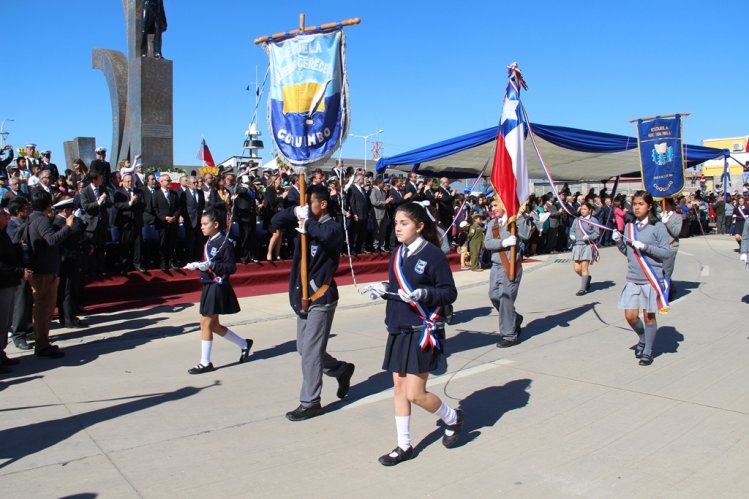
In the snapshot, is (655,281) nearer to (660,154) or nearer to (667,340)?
(667,340)

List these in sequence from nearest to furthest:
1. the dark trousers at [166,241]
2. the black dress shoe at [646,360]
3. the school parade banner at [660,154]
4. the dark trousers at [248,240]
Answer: the black dress shoe at [646,360]
the dark trousers at [166,241]
the dark trousers at [248,240]
the school parade banner at [660,154]

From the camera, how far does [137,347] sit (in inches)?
317

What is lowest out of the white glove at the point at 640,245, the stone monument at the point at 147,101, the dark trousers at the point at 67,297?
the dark trousers at the point at 67,297

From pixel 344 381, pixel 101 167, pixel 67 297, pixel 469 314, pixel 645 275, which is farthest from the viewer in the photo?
pixel 101 167

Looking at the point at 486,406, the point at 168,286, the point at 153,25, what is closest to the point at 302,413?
the point at 486,406

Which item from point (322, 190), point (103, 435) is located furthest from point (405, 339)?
point (103, 435)

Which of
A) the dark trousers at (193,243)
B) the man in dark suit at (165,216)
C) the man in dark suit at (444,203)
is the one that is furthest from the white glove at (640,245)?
the man in dark suit at (444,203)

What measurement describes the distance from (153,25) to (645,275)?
51.8 ft

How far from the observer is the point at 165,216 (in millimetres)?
11641

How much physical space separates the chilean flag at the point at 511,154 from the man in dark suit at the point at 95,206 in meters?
6.16

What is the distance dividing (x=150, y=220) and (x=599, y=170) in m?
11.9

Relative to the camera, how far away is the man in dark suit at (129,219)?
1106 centimetres

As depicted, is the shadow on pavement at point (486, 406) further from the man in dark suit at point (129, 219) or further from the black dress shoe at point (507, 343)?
the man in dark suit at point (129, 219)

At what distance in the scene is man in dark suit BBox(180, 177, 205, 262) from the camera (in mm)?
12141
